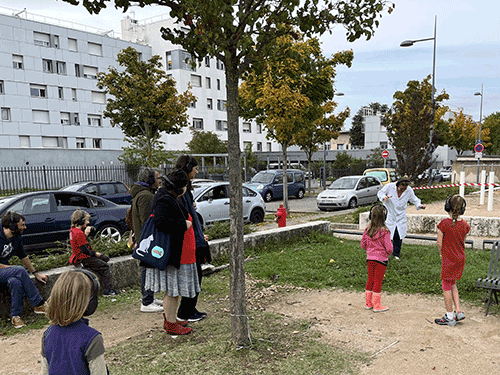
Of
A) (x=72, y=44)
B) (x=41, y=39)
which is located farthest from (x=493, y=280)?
(x=72, y=44)

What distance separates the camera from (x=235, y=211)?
401 cm

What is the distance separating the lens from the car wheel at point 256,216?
1408 centimetres

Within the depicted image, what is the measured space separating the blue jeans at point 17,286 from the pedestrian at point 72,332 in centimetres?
327

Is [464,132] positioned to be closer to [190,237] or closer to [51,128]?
[51,128]

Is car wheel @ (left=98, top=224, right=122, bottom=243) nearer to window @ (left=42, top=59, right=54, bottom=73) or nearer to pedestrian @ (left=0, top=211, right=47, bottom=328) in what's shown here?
pedestrian @ (left=0, top=211, right=47, bottom=328)

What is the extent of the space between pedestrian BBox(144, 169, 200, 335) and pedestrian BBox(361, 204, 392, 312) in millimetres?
2180

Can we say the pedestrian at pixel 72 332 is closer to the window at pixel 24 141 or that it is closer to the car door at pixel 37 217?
the car door at pixel 37 217

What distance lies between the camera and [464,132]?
2085 inches

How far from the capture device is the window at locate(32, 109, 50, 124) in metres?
36.3

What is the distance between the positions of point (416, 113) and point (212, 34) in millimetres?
14358

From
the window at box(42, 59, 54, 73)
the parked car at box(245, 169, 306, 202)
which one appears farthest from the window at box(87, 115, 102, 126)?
the parked car at box(245, 169, 306, 202)

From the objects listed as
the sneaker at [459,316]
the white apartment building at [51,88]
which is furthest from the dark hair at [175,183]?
the white apartment building at [51,88]

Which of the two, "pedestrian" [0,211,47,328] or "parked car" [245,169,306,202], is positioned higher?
"pedestrian" [0,211,47,328]

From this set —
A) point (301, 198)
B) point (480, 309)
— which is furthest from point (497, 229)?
point (301, 198)
